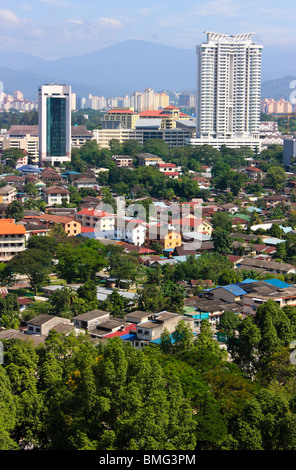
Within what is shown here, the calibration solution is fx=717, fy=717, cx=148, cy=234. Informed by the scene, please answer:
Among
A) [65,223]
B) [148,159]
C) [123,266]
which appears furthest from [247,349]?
[148,159]

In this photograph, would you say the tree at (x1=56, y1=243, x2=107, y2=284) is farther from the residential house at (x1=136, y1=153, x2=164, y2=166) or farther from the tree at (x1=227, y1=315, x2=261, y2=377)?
the residential house at (x1=136, y1=153, x2=164, y2=166)

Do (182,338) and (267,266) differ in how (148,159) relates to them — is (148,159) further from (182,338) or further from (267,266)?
(182,338)

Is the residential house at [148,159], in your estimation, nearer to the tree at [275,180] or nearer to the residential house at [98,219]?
the tree at [275,180]

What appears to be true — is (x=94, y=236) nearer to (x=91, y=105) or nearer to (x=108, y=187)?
(x=108, y=187)

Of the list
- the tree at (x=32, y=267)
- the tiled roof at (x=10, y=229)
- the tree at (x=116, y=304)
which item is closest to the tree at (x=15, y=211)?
the tiled roof at (x=10, y=229)

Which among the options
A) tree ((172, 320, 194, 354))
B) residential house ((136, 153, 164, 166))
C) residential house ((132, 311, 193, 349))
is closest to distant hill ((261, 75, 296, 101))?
residential house ((136, 153, 164, 166))

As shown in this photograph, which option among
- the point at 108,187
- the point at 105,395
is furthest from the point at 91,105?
the point at 105,395

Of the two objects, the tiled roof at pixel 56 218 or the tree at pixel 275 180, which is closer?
the tiled roof at pixel 56 218
